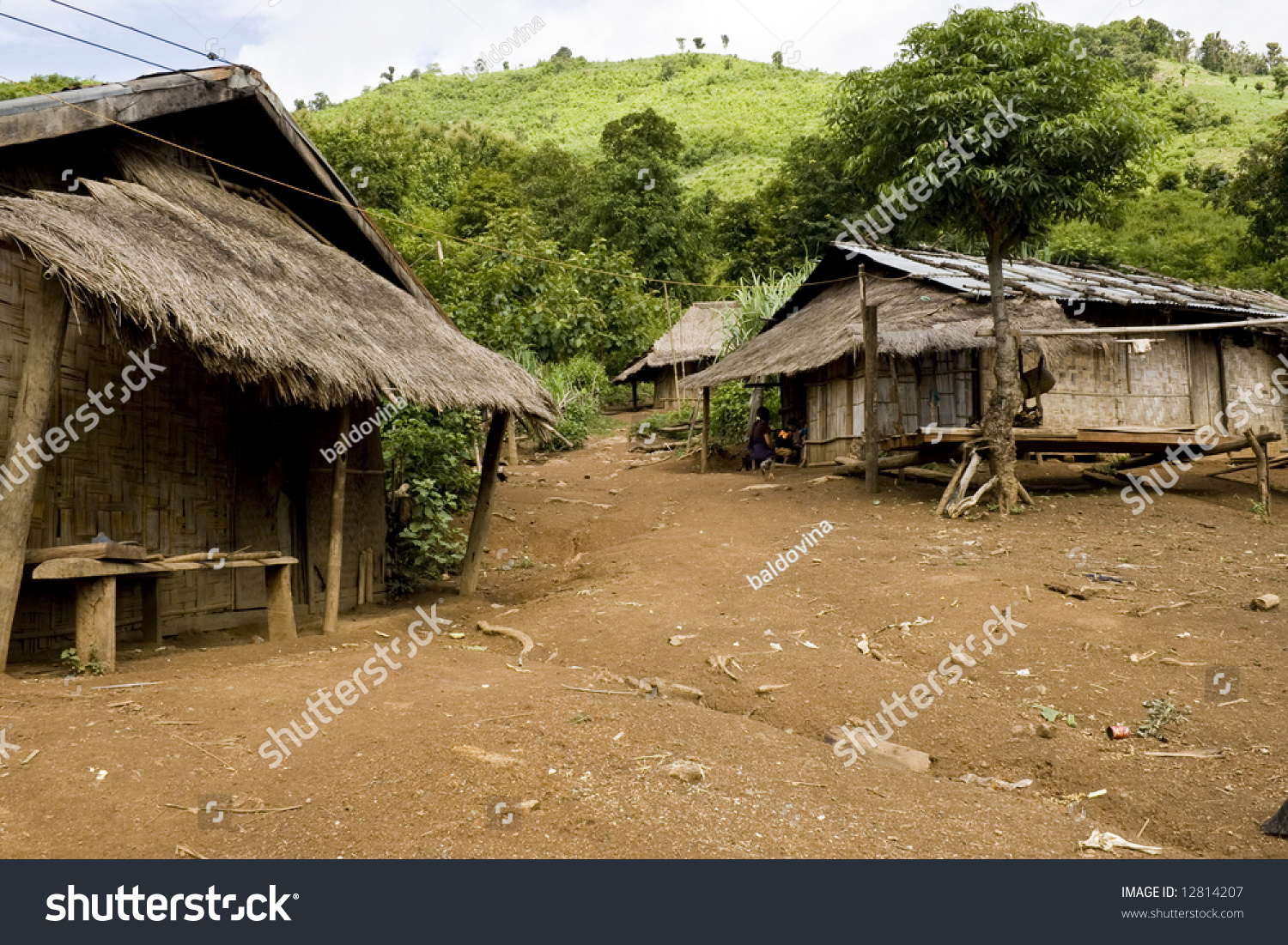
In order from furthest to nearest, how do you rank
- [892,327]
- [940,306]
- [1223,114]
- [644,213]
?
[1223,114], [644,213], [940,306], [892,327]

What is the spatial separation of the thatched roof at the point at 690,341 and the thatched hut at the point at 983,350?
7.19 meters

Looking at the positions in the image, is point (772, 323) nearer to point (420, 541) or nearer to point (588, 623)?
point (420, 541)

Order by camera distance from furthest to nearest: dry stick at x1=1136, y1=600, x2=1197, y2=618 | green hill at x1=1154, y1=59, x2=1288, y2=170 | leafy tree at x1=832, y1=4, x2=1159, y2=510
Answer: green hill at x1=1154, y1=59, x2=1288, y2=170, leafy tree at x1=832, y1=4, x2=1159, y2=510, dry stick at x1=1136, y1=600, x2=1197, y2=618

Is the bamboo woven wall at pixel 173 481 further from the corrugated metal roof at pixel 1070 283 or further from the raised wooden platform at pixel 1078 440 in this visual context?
the corrugated metal roof at pixel 1070 283

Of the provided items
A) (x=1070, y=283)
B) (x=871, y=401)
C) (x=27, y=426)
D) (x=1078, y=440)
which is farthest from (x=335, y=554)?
(x=1070, y=283)

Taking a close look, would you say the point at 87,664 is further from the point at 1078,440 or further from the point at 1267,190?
the point at 1267,190

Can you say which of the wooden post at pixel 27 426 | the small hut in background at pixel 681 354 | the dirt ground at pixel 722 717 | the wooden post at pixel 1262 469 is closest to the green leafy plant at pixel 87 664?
the dirt ground at pixel 722 717

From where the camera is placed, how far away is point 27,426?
5473 millimetres

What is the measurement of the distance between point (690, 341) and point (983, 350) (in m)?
11.9

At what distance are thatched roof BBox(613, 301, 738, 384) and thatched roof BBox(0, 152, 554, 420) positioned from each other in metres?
15.8

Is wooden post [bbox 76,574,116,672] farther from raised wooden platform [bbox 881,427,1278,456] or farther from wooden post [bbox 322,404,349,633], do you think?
raised wooden platform [bbox 881,427,1278,456]

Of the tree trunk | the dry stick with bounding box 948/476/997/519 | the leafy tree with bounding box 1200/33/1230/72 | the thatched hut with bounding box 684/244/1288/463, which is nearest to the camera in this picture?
the dry stick with bounding box 948/476/997/519

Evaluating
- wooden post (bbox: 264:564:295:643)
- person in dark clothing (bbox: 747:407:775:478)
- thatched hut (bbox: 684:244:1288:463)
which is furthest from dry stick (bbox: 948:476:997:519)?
wooden post (bbox: 264:564:295:643)

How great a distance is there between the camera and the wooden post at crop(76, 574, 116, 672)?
5.61 metres
